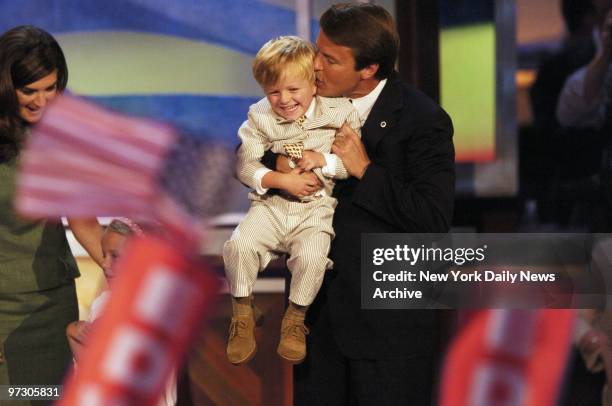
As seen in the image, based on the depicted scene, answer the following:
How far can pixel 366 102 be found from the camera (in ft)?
7.19

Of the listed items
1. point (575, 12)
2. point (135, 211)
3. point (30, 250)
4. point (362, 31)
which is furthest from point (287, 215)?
point (575, 12)

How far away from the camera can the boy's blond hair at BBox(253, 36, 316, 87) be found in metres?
2.07

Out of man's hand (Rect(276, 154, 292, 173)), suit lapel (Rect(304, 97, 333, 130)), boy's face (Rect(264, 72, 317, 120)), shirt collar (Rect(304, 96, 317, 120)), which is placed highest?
boy's face (Rect(264, 72, 317, 120))

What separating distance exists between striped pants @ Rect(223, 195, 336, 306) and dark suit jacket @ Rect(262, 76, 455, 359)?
7 centimetres

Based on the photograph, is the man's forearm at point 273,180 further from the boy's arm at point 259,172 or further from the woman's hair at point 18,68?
the woman's hair at point 18,68

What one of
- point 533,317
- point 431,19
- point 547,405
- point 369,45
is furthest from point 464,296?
point 431,19

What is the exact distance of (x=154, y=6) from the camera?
286 centimetres

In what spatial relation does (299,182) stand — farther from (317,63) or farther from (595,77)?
(595,77)

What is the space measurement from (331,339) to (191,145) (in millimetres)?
729

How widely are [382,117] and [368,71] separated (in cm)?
11

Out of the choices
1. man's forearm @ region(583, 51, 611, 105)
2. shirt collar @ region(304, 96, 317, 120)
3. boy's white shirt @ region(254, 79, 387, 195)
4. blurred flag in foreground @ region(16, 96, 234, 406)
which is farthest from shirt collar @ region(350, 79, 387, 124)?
man's forearm @ region(583, 51, 611, 105)

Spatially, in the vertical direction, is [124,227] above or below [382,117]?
below

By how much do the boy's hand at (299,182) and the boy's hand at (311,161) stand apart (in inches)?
0.6

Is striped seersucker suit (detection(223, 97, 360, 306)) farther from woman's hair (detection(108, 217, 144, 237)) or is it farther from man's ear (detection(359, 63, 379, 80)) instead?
woman's hair (detection(108, 217, 144, 237))
